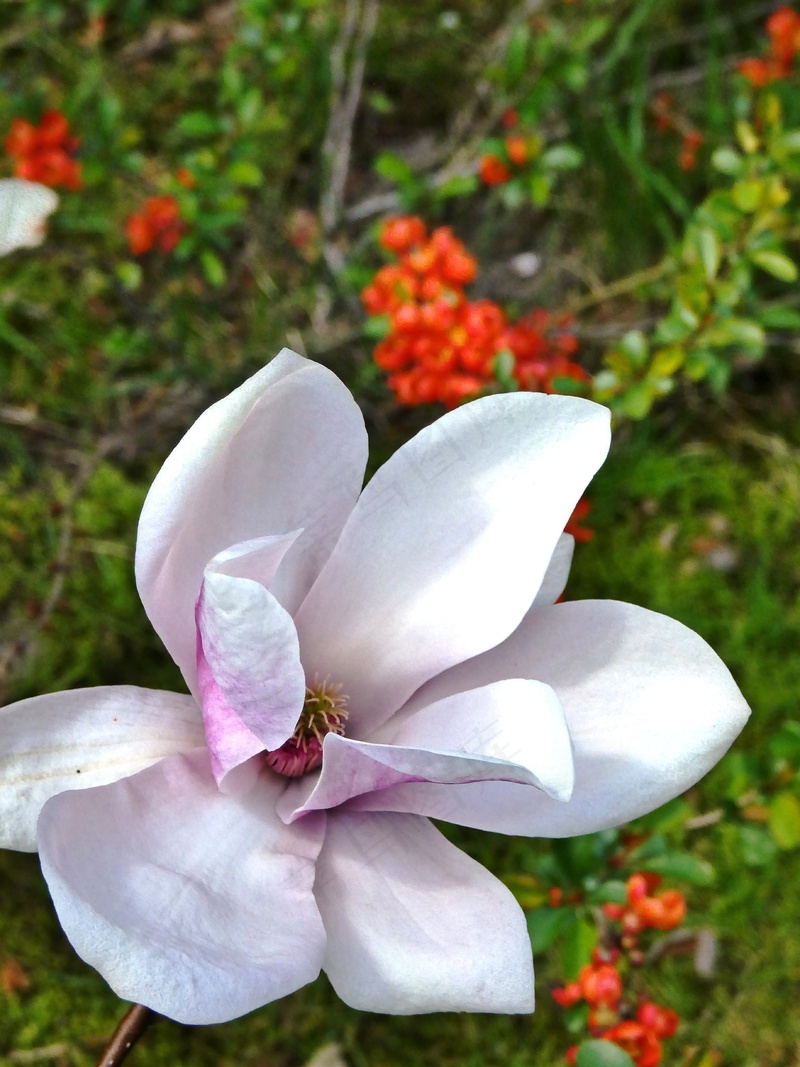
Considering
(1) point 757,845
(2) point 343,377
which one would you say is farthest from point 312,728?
(2) point 343,377

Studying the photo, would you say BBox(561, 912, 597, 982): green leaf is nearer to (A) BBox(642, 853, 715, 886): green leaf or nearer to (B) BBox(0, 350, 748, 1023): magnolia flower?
(A) BBox(642, 853, 715, 886): green leaf

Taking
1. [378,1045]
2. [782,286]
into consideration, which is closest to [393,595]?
[378,1045]

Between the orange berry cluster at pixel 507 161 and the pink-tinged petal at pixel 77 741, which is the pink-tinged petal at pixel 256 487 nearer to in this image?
the pink-tinged petal at pixel 77 741

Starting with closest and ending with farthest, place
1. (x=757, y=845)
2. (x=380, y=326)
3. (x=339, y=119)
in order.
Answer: (x=757, y=845)
(x=380, y=326)
(x=339, y=119)

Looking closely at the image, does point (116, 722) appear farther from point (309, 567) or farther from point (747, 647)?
point (747, 647)

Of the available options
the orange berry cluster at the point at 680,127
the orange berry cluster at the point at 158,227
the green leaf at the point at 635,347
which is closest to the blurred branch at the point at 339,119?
the orange berry cluster at the point at 158,227

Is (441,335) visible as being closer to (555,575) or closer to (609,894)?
(555,575)

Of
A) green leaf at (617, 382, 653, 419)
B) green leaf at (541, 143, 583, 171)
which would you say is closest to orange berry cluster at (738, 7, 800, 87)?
green leaf at (541, 143, 583, 171)
